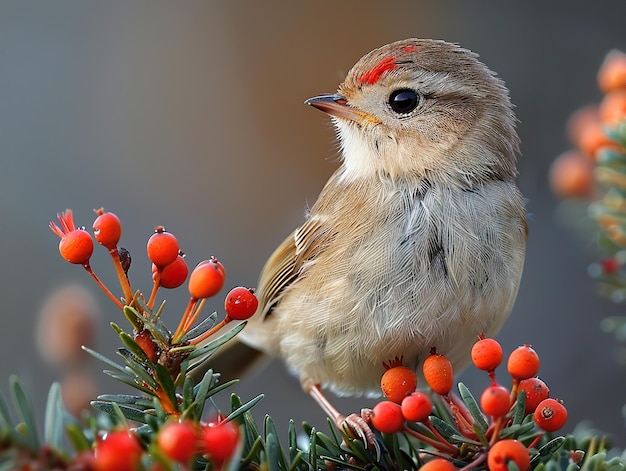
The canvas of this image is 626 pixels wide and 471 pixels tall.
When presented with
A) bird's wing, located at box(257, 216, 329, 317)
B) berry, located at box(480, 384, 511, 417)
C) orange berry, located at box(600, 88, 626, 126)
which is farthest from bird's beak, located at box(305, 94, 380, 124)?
berry, located at box(480, 384, 511, 417)

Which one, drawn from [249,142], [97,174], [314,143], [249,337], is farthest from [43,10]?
[249,337]

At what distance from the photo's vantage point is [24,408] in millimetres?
1239

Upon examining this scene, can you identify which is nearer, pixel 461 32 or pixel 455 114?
pixel 455 114

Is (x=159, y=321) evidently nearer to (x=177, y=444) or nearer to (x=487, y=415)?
(x=177, y=444)

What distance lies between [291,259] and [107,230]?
5.48ft

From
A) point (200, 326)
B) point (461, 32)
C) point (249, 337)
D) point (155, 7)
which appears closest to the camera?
point (200, 326)

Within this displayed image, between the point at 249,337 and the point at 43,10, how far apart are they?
4761mm

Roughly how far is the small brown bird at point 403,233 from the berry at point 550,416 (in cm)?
79

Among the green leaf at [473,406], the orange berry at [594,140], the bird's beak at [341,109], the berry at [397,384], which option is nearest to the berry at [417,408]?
the green leaf at [473,406]

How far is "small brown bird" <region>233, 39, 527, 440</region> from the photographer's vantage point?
258 cm

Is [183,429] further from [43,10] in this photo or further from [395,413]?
[43,10]

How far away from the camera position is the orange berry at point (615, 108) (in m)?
2.30

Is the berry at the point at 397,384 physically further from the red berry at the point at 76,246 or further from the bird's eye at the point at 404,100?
the bird's eye at the point at 404,100

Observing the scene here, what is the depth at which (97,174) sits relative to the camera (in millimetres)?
6051
